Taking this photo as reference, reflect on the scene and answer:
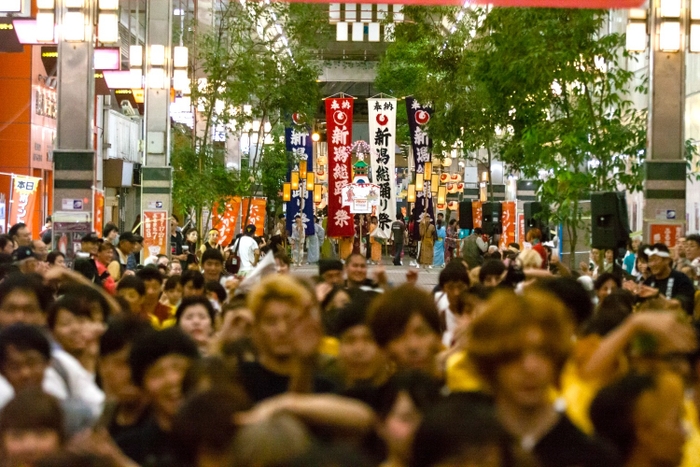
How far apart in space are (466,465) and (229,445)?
728 mm

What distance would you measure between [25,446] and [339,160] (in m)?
33.0

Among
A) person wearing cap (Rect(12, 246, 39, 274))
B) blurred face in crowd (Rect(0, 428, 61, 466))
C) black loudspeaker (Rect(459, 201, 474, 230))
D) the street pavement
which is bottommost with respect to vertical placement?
the street pavement

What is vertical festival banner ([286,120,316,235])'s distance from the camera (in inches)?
1567

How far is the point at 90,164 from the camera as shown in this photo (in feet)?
54.0

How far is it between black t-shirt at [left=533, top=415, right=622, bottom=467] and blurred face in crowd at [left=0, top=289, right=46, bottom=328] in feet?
11.5

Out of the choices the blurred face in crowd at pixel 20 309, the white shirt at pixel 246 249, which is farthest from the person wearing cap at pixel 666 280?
the white shirt at pixel 246 249

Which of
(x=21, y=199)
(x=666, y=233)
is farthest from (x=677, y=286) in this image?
(x=21, y=199)

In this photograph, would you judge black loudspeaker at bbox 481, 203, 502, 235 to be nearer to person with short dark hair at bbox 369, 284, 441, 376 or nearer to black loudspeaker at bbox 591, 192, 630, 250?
black loudspeaker at bbox 591, 192, 630, 250

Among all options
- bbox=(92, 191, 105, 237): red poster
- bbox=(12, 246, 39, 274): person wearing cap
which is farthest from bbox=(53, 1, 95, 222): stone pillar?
bbox=(12, 246, 39, 274): person wearing cap

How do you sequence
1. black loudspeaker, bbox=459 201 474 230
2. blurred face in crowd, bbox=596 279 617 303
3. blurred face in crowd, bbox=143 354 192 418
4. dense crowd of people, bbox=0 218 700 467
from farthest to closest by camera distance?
black loudspeaker, bbox=459 201 474 230, blurred face in crowd, bbox=596 279 617 303, blurred face in crowd, bbox=143 354 192 418, dense crowd of people, bbox=0 218 700 467

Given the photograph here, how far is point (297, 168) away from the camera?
41688 millimetres

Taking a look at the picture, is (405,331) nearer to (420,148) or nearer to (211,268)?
(211,268)

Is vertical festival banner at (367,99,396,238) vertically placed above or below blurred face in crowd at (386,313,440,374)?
above

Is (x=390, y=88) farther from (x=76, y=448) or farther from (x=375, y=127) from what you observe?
(x=76, y=448)
